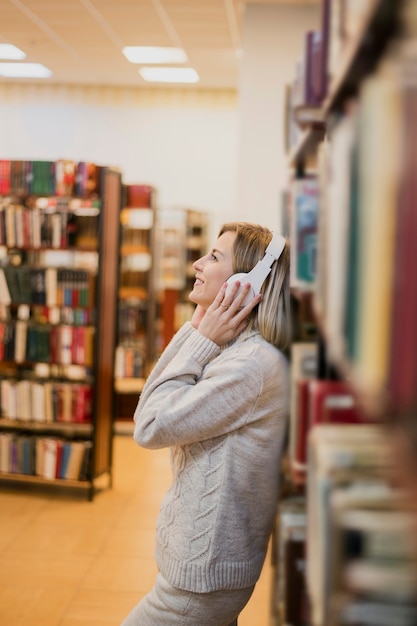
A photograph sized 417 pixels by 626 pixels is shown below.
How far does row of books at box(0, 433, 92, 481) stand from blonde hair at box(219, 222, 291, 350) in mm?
3267

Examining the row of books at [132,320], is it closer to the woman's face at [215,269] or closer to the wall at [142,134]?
the wall at [142,134]

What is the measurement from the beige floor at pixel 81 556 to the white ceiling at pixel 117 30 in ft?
11.4

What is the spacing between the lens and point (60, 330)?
4887mm

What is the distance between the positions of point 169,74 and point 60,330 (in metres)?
4.61

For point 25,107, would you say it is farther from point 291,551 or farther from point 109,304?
point 291,551

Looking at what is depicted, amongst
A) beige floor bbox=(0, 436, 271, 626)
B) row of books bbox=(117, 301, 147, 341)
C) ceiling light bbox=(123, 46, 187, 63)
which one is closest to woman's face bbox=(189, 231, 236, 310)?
beige floor bbox=(0, 436, 271, 626)

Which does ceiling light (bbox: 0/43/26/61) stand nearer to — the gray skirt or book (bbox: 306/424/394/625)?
the gray skirt

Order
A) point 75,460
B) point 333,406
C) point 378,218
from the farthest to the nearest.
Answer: point 75,460, point 333,406, point 378,218

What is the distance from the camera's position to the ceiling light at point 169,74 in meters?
8.23

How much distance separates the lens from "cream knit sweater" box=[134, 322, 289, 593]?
1624mm

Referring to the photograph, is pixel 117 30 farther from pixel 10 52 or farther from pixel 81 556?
pixel 81 556

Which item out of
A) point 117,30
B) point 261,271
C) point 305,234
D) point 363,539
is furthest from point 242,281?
point 117,30

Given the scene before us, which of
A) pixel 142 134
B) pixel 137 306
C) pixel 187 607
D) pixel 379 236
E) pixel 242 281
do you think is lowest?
pixel 187 607

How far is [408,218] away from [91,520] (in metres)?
4.07
